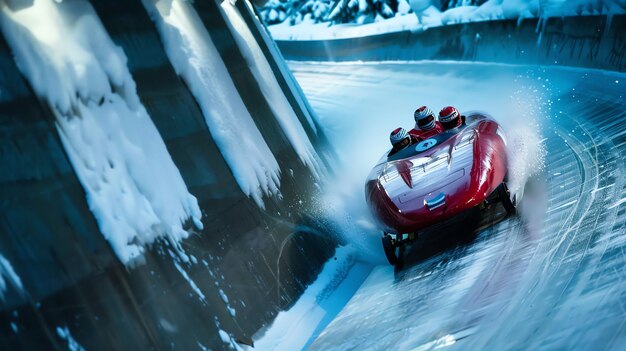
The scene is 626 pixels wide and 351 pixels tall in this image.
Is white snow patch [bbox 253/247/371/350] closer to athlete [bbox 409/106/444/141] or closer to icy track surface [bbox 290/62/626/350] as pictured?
icy track surface [bbox 290/62/626/350]

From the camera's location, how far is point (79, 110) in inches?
256

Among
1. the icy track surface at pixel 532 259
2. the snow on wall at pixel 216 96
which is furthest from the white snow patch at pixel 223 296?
the snow on wall at pixel 216 96

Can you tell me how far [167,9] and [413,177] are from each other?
3.42 m

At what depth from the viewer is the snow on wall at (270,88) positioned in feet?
34.8

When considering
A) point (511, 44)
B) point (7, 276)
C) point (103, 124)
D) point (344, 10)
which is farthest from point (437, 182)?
point (344, 10)

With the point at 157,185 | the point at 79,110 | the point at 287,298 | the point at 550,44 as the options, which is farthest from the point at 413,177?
the point at 550,44

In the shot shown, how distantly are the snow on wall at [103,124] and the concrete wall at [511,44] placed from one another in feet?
34.9

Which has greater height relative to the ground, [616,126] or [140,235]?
[140,235]

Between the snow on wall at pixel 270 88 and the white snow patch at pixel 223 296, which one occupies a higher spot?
the snow on wall at pixel 270 88

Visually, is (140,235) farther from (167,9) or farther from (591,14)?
(591,14)

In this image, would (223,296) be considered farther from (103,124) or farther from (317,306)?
(103,124)

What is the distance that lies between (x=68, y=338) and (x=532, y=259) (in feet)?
12.9

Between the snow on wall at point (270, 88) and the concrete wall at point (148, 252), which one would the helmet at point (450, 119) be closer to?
the snow on wall at point (270, 88)

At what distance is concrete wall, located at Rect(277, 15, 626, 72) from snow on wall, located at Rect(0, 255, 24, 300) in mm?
12534
